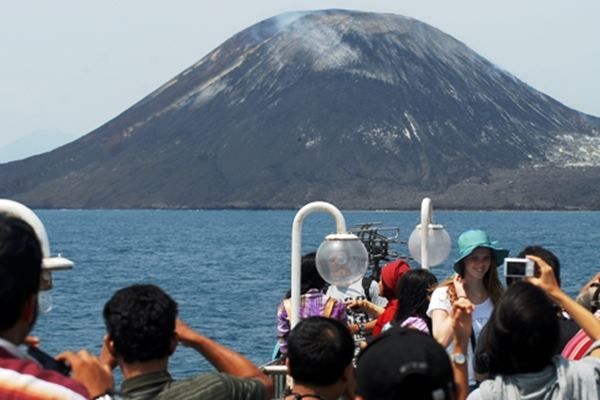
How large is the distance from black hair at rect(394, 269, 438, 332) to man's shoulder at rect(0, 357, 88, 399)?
Answer: 3.21 metres

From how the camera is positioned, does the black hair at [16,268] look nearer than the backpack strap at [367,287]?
Yes

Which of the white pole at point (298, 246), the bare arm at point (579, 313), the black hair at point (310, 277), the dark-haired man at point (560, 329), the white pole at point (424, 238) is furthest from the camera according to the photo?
the white pole at point (424, 238)

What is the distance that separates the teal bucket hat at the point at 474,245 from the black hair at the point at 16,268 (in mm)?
3028

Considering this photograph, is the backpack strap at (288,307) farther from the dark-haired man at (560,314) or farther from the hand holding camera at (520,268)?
the hand holding camera at (520,268)

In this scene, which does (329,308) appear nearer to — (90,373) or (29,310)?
(90,373)

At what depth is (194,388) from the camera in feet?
10.8

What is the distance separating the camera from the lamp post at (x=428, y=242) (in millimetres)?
8133

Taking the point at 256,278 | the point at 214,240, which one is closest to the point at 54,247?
the point at 214,240

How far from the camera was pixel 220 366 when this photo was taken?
3.51 m

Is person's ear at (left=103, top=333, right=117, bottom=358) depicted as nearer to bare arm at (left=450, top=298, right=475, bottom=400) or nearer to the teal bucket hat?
bare arm at (left=450, top=298, right=475, bottom=400)

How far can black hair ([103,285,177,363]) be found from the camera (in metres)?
3.41

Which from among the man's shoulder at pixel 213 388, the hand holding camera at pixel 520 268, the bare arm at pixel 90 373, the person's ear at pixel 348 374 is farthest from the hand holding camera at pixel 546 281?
the bare arm at pixel 90 373

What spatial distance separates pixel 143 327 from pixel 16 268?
73 centimetres

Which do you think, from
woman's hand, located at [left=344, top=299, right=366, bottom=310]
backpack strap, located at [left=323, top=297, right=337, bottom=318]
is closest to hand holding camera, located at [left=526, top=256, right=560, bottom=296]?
backpack strap, located at [left=323, top=297, right=337, bottom=318]
